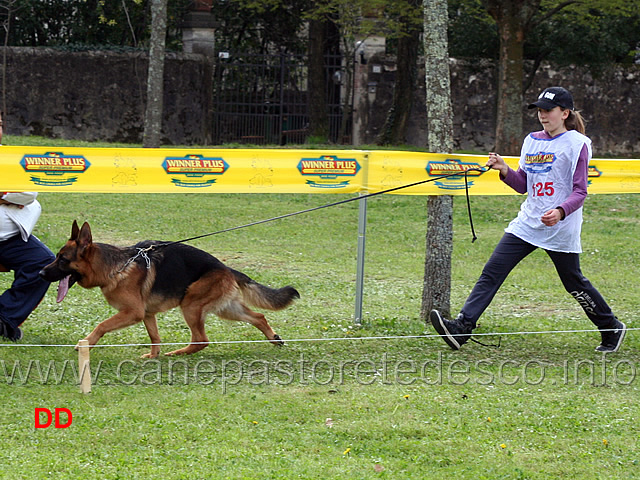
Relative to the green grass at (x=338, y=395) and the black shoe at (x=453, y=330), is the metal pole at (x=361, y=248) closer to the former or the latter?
the green grass at (x=338, y=395)

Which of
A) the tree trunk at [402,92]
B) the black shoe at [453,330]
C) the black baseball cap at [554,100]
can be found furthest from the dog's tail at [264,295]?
the tree trunk at [402,92]

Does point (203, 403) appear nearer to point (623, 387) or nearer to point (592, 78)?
point (623, 387)

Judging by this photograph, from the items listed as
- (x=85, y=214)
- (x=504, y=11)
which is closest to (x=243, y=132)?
(x=504, y=11)

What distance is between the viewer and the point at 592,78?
25.6 m

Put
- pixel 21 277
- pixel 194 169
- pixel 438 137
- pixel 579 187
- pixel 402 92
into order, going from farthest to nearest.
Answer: pixel 402 92
pixel 438 137
pixel 194 169
pixel 21 277
pixel 579 187

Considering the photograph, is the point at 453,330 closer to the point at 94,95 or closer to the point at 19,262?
the point at 19,262

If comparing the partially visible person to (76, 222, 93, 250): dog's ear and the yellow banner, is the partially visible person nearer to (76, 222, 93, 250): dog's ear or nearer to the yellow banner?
the yellow banner

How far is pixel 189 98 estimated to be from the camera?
23578 millimetres

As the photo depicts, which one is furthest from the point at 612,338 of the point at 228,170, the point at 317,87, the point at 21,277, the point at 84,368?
the point at 317,87

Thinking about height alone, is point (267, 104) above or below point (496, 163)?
above

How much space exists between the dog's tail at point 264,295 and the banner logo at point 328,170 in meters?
0.96

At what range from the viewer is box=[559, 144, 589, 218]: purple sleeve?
632 centimetres

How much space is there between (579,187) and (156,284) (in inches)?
127

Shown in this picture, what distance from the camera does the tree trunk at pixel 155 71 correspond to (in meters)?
18.3
